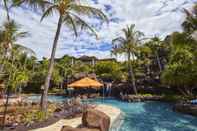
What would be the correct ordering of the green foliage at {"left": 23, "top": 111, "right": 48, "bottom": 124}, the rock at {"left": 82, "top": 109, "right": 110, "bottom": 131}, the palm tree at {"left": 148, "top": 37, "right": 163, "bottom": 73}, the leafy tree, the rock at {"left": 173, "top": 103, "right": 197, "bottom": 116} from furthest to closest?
the palm tree at {"left": 148, "top": 37, "right": 163, "bottom": 73}
the leafy tree
the rock at {"left": 173, "top": 103, "right": 197, "bottom": 116}
the green foliage at {"left": 23, "top": 111, "right": 48, "bottom": 124}
the rock at {"left": 82, "top": 109, "right": 110, "bottom": 131}

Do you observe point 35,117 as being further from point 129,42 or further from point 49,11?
point 129,42

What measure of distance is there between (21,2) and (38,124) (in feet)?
24.3

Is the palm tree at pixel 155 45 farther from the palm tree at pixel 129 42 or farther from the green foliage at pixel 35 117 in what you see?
the green foliage at pixel 35 117

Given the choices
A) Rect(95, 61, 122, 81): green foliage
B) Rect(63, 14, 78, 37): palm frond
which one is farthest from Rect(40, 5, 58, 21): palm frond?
Rect(95, 61, 122, 81): green foliage

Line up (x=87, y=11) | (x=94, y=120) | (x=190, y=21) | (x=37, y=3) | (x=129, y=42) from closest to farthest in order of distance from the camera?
(x=94, y=120), (x=37, y=3), (x=87, y=11), (x=190, y=21), (x=129, y=42)

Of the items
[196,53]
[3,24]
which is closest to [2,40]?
[3,24]

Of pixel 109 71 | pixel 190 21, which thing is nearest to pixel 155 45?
pixel 109 71

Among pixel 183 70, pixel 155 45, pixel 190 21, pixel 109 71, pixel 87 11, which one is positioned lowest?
pixel 183 70

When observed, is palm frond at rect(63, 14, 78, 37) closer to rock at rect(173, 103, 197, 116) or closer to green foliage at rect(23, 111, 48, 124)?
green foliage at rect(23, 111, 48, 124)

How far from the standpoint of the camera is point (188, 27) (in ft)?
71.4

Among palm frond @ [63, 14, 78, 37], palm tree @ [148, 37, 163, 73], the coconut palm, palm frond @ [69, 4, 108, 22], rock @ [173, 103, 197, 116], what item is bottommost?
rock @ [173, 103, 197, 116]

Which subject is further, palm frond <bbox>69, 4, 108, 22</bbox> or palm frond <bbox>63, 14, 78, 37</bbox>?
palm frond <bbox>63, 14, 78, 37</bbox>

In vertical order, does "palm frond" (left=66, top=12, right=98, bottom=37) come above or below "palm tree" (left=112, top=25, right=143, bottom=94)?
below

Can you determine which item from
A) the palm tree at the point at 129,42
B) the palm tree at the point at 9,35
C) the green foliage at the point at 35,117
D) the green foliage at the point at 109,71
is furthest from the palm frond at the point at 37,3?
the green foliage at the point at 109,71
